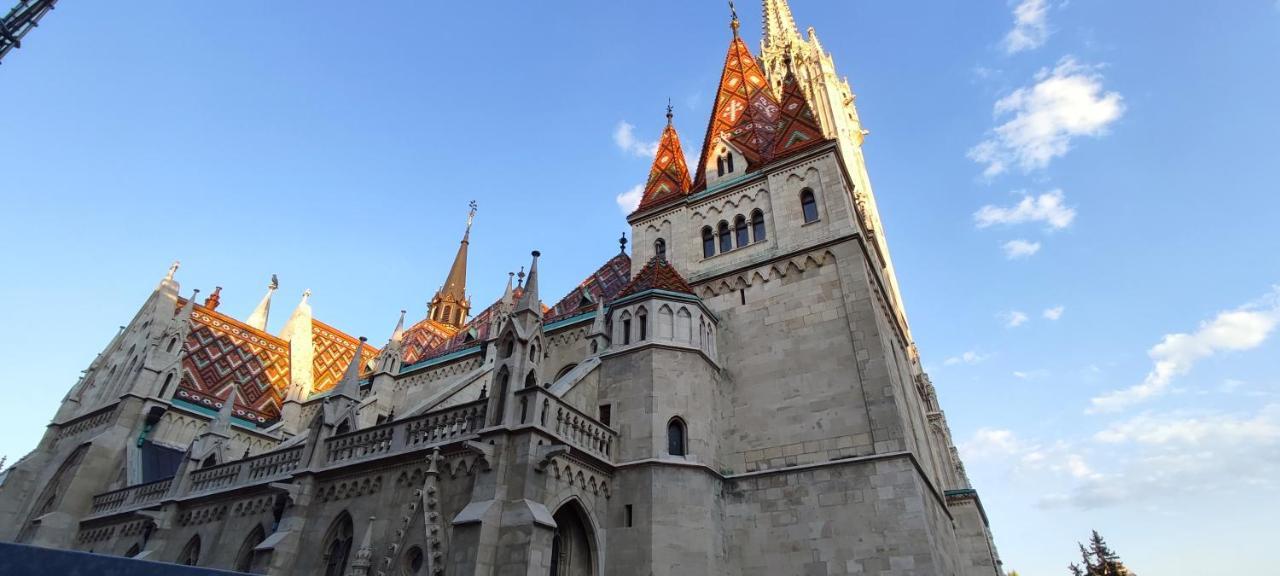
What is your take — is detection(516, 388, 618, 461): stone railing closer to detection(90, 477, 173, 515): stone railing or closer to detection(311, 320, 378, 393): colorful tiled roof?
detection(90, 477, 173, 515): stone railing

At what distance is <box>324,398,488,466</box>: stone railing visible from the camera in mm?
11672

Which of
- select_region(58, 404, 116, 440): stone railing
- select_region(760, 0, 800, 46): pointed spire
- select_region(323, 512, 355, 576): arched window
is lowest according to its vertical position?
select_region(323, 512, 355, 576): arched window

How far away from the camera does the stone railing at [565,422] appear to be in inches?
429

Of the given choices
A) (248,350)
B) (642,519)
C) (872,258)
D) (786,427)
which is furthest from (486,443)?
(248,350)

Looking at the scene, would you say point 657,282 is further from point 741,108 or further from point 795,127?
point 741,108

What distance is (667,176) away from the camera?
20.8m

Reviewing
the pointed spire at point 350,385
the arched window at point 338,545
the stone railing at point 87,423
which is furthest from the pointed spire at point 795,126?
the stone railing at point 87,423

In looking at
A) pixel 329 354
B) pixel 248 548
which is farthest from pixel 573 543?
pixel 329 354

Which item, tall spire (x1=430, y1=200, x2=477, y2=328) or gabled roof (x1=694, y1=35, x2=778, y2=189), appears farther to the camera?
tall spire (x1=430, y1=200, x2=477, y2=328)

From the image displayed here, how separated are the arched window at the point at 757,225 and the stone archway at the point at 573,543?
30.0 ft

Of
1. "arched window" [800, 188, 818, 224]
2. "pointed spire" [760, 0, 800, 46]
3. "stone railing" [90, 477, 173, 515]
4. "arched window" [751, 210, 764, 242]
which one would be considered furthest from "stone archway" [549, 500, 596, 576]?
"pointed spire" [760, 0, 800, 46]

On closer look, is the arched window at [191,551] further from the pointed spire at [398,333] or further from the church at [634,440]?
the pointed spire at [398,333]

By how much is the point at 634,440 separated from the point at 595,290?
9251 millimetres

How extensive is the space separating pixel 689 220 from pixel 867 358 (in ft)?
24.8
